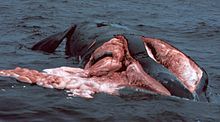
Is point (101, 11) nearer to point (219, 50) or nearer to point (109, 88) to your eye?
point (219, 50)

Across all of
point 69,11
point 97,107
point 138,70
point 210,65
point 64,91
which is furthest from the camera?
point 69,11

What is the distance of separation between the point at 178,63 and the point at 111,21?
5393 mm

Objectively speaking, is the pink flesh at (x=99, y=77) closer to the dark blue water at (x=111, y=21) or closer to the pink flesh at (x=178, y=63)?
the dark blue water at (x=111, y=21)

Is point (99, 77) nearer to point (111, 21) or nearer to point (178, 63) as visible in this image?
point (178, 63)

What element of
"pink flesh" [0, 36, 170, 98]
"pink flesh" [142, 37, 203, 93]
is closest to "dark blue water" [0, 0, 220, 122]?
"pink flesh" [0, 36, 170, 98]

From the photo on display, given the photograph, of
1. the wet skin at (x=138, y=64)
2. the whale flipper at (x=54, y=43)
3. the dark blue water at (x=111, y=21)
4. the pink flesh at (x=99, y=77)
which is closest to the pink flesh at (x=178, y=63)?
the wet skin at (x=138, y=64)

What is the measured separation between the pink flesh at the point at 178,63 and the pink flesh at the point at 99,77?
582 mm

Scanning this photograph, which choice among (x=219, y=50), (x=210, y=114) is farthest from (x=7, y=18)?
(x=210, y=114)

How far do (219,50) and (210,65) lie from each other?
1.75 metres

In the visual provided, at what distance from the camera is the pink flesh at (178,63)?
22.3 feet

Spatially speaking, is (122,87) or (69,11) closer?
(122,87)

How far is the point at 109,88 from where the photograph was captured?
625cm

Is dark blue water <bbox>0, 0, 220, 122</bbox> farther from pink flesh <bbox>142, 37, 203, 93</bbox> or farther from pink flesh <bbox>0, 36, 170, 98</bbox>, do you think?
pink flesh <bbox>142, 37, 203, 93</bbox>

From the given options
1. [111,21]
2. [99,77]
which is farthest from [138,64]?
[111,21]
